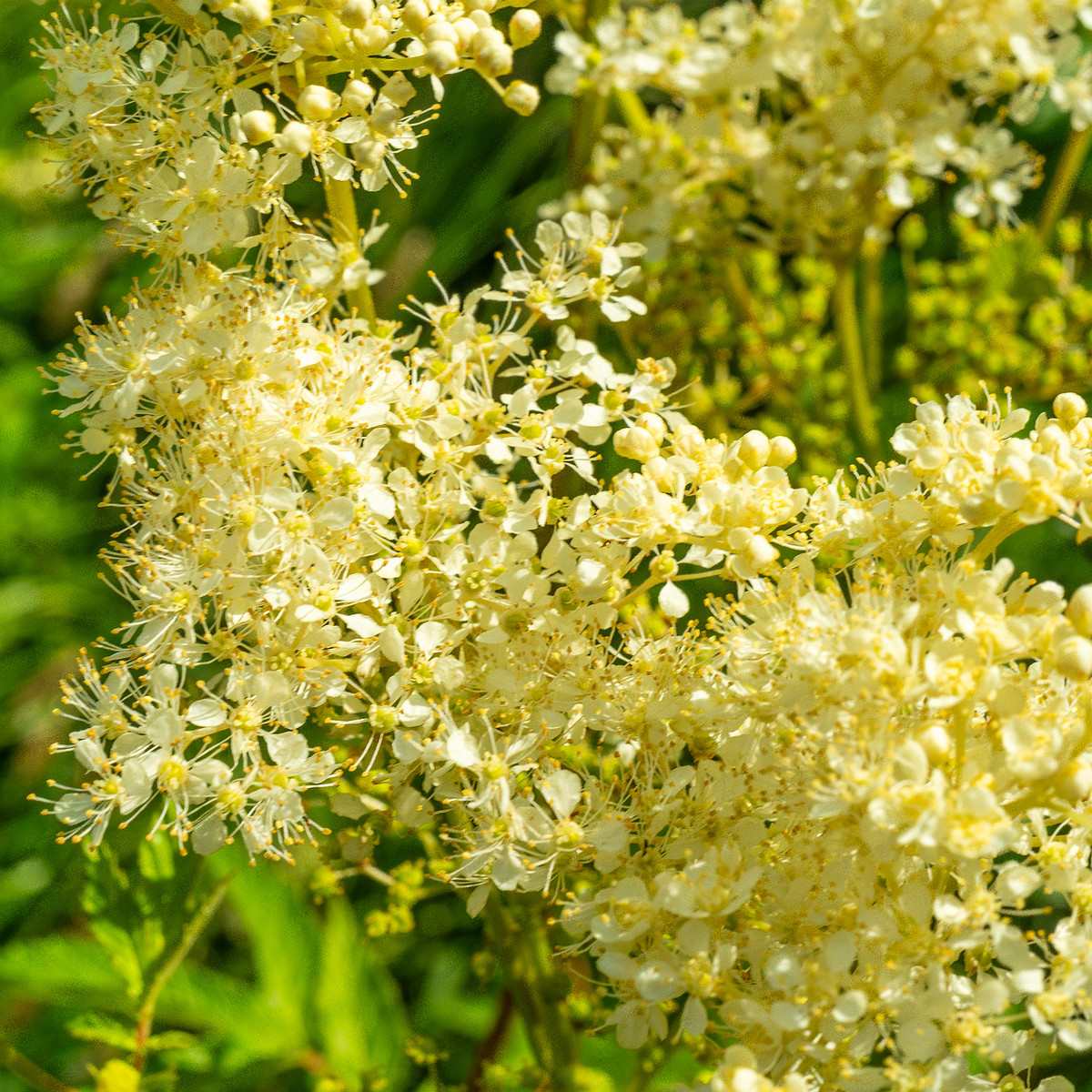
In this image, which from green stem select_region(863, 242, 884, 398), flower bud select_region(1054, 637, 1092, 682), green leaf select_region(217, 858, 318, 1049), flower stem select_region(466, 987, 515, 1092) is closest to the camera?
flower bud select_region(1054, 637, 1092, 682)

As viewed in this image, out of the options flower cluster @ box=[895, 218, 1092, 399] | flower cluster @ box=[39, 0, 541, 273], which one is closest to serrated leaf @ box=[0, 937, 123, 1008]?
flower cluster @ box=[39, 0, 541, 273]

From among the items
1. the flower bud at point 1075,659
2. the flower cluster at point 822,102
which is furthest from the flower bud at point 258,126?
the flower bud at point 1075,659

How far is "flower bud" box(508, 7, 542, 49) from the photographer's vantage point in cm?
93

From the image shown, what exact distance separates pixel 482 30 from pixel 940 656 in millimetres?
595

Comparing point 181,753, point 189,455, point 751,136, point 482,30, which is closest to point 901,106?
point 751,136

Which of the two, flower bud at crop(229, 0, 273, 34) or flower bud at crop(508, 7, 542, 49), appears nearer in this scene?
flower bud at crop(229, 0, 273, 34)

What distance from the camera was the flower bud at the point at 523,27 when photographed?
929 mm

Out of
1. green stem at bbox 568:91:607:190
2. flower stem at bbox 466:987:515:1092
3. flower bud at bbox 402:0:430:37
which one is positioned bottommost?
flower stem at bbox 466:987:515:1092

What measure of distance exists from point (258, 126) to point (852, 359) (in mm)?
878

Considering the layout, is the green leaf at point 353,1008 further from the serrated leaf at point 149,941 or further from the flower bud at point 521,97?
the flower bud at point 521,97

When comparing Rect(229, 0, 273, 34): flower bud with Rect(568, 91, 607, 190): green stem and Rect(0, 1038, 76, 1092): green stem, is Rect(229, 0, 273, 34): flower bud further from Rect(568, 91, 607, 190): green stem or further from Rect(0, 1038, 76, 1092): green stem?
Rect(0, 1038, 76, 1092): green stem

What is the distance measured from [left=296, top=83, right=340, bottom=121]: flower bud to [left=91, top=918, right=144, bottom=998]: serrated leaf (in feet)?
2.57

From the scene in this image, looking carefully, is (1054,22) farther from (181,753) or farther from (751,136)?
(181,753)

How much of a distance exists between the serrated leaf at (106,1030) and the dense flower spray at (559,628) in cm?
31
